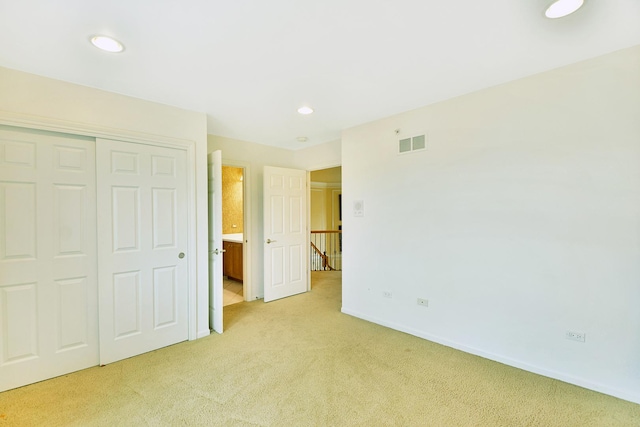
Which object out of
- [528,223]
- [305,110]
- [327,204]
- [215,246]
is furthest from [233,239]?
[528,223]

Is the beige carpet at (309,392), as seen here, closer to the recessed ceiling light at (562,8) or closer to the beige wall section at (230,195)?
the recessed ceiling light at (562,8)

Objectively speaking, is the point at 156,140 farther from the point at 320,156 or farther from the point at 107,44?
the point at 320,156

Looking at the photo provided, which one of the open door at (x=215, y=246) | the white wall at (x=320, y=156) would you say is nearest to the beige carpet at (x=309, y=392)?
the open door at (x=215, y=246)

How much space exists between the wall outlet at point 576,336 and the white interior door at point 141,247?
3.57 m

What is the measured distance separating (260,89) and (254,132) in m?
1.40

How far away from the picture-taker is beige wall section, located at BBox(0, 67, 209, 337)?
2.17m

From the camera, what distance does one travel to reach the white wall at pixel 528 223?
2.03 m

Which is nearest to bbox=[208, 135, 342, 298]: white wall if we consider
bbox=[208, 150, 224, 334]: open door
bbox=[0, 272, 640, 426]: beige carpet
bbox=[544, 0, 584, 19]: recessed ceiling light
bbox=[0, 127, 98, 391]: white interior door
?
bbox=[208, 150, 224, 334]: open door

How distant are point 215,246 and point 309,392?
1.91 meters

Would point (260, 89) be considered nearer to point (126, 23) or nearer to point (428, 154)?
point (126, 23)

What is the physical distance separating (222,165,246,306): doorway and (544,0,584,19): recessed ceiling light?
12.4 ft

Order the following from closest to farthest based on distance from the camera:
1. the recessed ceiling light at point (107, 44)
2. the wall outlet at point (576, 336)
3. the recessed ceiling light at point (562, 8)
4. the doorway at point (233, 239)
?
1. the recessed ceiling light at point (562, 8)
2. the recessed ceiling light at point (107, 44)
3. the wall outlet at point (576, 336)
4. the doorway at point (233, 239)

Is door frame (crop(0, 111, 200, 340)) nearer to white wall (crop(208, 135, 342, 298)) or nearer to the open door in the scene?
the open door

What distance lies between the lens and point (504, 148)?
2498 mm
